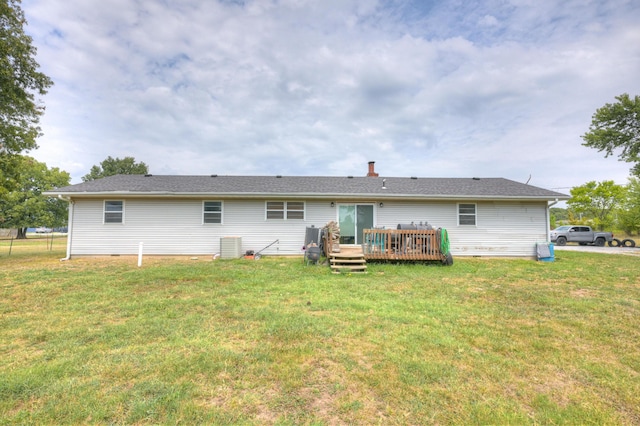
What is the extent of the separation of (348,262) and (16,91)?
1524cm

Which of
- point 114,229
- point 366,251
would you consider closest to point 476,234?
point 366,251

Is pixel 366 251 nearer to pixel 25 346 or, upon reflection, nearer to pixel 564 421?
pixel 564 421

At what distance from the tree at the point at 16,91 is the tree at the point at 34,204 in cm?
2297

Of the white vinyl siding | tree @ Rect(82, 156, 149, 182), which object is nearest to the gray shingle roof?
the white vinyl siding

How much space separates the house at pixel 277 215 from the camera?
35.0 ft

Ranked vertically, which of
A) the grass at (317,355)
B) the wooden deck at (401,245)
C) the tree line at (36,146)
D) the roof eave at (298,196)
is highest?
the tree line at (36,146)

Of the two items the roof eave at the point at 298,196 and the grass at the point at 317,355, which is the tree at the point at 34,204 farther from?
the grass at the point at 317,355

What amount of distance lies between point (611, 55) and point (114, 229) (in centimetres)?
2206

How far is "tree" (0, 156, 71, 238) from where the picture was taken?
94.2 feet

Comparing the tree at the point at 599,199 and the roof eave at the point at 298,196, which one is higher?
the tree at the point at 599,199

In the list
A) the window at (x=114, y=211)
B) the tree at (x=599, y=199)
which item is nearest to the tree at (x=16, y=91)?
the window at (x=114, y=211)

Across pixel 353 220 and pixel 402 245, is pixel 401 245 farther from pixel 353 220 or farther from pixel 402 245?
pixel 353 220

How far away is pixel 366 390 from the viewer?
7.34 ft

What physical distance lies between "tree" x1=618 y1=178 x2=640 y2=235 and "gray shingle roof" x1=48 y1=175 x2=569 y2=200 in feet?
70.3
